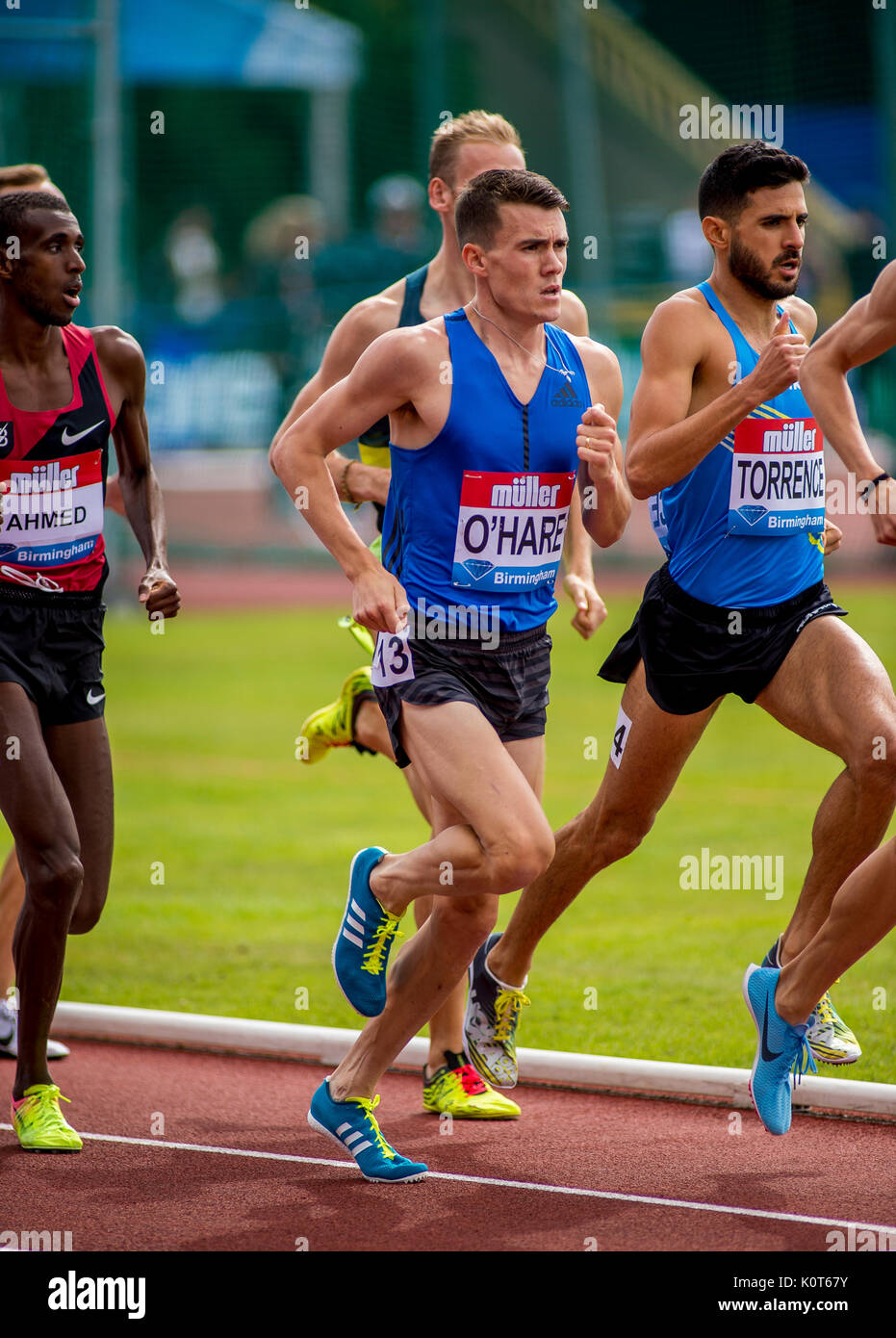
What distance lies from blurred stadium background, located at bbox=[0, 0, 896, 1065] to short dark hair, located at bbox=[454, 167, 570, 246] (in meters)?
3.07

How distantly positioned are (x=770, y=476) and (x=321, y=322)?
19.9 meters

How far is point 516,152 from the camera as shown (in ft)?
19.9

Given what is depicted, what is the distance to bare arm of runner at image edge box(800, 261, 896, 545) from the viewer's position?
4914mm

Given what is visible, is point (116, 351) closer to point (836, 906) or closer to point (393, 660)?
point (393, 660)

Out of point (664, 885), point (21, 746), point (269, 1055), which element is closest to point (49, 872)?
point (21, 746)

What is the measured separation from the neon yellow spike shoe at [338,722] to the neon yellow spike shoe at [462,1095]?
4.24 ft

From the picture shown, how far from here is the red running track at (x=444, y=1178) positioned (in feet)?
15.2

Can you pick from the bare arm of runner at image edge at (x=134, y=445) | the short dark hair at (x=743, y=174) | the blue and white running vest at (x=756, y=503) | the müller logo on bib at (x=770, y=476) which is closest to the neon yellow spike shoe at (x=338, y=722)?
the bare arm of runner at image edge at (x=134, y=445)

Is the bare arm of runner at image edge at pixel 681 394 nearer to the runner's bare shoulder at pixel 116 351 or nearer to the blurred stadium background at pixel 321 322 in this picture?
the runner's bare shoulder at pixel 116 351

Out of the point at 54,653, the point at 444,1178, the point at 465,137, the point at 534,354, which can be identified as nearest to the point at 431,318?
the point at 465,137

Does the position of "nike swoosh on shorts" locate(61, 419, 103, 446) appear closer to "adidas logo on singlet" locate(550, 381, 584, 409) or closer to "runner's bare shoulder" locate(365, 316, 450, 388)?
"runner's bare shoulder" locate(365, 316, 450, 388)

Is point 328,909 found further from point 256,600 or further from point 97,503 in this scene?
point 256,600
